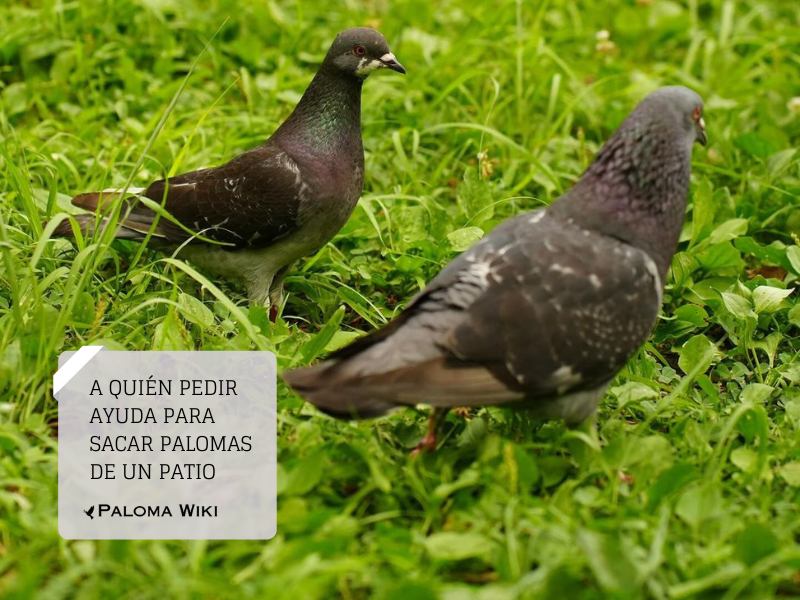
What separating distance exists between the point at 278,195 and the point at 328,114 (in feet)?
1.79

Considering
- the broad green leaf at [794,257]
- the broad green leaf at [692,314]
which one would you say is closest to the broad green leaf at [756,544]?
the broad green leaf at [692,314]

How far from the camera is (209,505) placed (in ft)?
12.5

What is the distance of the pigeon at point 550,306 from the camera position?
385cm

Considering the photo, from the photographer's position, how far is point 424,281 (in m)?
5.52

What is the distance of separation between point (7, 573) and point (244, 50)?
4671 mm

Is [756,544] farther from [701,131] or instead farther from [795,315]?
[795,315]

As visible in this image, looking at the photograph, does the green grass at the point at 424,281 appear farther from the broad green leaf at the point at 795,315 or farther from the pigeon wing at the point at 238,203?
the pigeon wing at the point at 238,203

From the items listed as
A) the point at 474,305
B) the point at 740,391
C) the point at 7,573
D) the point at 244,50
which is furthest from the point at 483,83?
the point at 7,573

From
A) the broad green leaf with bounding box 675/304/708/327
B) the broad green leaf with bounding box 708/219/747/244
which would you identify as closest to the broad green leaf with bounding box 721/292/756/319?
the broad green leaf with bounding box 675/304/708/327

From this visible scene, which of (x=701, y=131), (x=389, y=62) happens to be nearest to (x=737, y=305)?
(x=701, y=131)

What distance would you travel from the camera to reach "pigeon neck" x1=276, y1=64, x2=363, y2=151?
5574 millimetres

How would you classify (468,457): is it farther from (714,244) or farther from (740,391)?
(714,244)

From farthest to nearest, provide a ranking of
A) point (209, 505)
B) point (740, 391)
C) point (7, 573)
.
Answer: point (740, 391)
point (209, 505)
point (7, 573)

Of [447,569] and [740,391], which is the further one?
[740,391]
